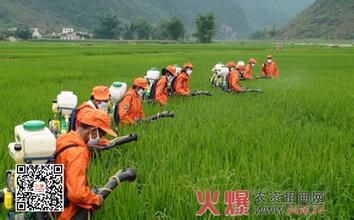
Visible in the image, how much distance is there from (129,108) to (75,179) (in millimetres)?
2905

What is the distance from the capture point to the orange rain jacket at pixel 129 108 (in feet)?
16.6

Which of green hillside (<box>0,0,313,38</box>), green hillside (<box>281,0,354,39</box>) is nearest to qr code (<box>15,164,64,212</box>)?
green hillside (<box>281,0,354,39</box>)

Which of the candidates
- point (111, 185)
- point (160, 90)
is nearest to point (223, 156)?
point (111, 185)

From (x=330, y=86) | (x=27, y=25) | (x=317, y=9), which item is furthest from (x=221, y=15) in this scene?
(x=330, y=86)

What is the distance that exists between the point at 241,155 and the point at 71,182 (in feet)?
6.04

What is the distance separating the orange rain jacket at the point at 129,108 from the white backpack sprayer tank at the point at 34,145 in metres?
2.83

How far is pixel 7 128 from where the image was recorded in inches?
193

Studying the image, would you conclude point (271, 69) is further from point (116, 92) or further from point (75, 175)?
point (75, 175)

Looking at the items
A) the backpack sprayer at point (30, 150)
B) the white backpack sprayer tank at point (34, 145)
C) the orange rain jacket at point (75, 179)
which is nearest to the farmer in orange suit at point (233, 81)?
the orange rain jacket at point (75, 179)

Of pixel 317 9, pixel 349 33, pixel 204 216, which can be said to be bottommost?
pixel 204 216

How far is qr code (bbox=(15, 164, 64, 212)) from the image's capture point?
2.19 m

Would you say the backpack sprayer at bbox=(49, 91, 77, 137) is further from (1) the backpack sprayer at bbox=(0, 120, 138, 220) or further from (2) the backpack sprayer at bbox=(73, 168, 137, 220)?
(1) the backpack sprayer at bbox=(0, 120, 138, 220)

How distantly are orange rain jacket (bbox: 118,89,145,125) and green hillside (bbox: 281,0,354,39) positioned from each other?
233 feet

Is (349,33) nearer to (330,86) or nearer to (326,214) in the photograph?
(330,86)
